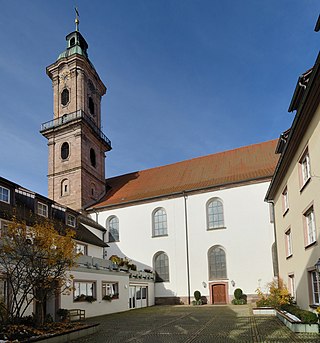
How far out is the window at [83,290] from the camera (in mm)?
20594

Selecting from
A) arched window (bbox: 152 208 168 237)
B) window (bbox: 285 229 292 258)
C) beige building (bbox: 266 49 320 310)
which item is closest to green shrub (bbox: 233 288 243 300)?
arched window (bbox: 152 208 168 237)

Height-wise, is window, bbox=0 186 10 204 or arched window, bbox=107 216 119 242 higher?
window, bbox=0 186 10 204

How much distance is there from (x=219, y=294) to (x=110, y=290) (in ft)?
33.8

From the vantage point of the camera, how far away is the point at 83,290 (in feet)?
70.3

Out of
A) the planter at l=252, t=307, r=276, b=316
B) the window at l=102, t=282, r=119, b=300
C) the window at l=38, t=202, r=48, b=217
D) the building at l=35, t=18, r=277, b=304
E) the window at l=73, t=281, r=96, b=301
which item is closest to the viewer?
the planter at l=252, t=307, r=276, b=316

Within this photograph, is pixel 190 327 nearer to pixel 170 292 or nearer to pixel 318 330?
pixel 318 330

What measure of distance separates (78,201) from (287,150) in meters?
25.9

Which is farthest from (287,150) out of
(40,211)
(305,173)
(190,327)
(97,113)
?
(97,113)

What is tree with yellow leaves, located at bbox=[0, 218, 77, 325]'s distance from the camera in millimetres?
13297

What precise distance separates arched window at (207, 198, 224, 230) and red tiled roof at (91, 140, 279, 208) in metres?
1.55

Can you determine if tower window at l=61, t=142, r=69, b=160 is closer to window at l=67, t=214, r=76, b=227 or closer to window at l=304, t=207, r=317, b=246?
window at l=67, t=214, r=76, b=227

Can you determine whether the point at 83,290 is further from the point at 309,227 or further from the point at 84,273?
the point at 309,227

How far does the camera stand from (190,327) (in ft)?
52.0

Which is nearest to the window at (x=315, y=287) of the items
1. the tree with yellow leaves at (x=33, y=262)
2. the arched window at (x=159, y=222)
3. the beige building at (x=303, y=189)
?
the beige building at (x=303, y=189)
